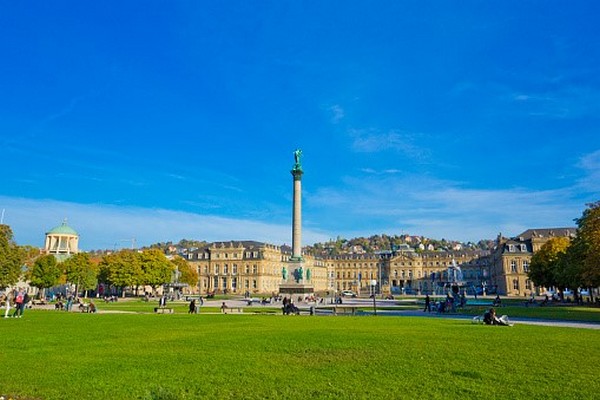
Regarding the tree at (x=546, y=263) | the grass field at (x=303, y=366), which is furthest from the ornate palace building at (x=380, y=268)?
the grass field at (x=303, y=366)

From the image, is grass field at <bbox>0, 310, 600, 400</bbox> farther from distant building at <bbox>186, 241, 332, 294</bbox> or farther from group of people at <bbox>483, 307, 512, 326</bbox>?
distant building at <bbox>186, 241, 332, 294</bbox>

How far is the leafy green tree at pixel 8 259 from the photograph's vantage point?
6075 cm

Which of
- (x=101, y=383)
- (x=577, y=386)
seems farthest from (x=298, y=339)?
(x=577, y=386)

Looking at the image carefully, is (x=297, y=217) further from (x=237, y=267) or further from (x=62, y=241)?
(x=62, y=241)

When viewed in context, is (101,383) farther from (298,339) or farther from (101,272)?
(101,272)

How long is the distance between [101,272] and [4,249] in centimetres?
4272

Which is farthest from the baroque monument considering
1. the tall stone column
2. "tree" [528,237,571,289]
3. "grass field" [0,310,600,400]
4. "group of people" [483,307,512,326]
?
"grass field" [0,310,600,400]

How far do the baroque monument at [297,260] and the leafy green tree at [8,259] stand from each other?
35.7 metres

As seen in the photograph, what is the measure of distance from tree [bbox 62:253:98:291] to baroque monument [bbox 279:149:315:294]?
4526cm

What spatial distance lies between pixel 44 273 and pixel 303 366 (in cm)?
8512

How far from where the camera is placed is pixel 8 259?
61781 millimetres

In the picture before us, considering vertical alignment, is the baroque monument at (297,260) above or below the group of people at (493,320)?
above

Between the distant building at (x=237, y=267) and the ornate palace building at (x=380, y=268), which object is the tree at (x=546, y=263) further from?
the distant building at (x=237, y=267)

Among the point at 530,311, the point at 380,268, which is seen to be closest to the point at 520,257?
the point at 380,268
